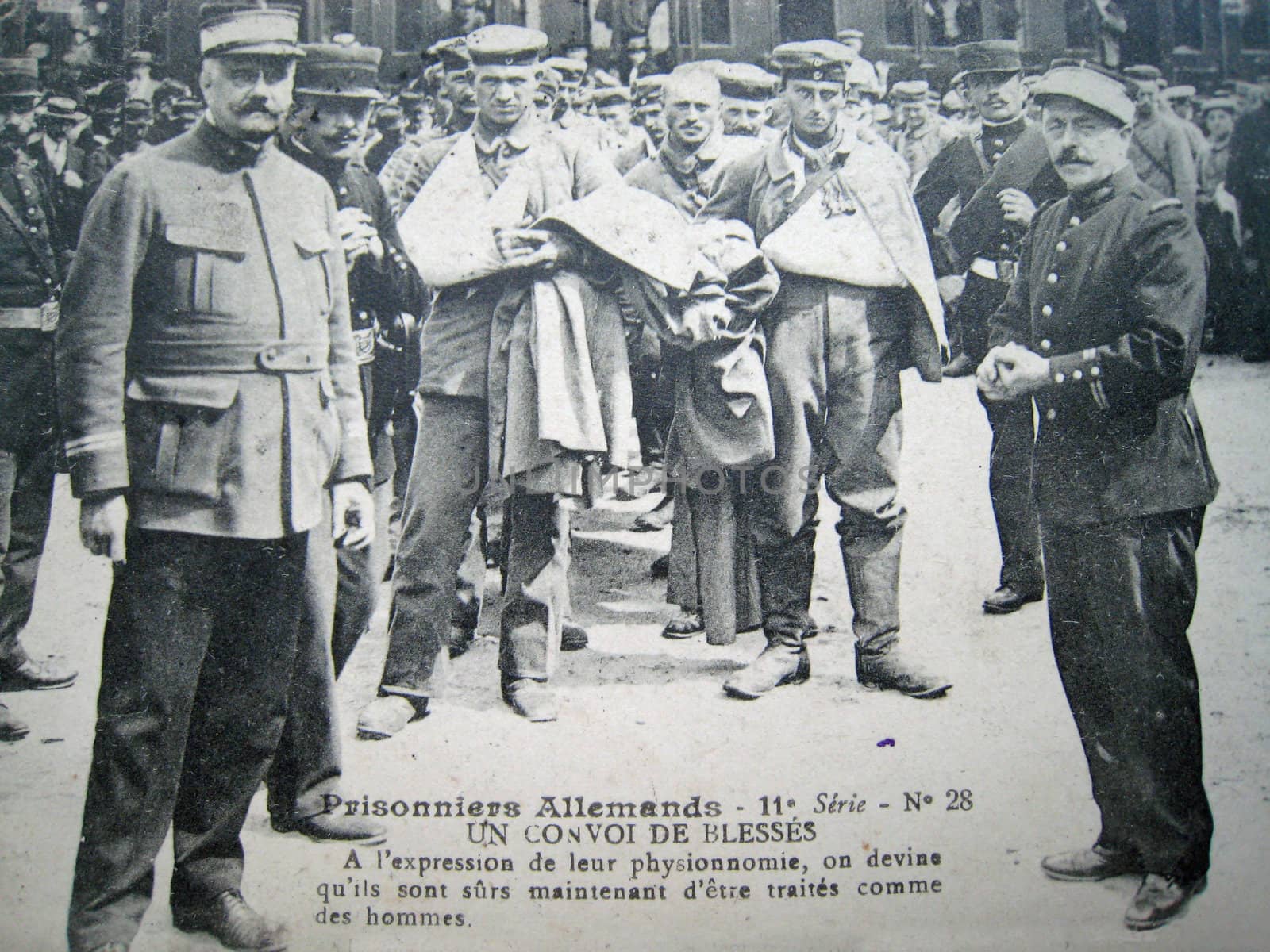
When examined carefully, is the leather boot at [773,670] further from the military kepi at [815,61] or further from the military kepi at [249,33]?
the military kepi at [249,33]

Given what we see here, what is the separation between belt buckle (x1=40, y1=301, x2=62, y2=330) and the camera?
A: 262cm

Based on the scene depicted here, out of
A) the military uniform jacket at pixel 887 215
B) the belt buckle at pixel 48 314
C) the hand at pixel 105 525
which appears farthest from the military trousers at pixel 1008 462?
the belt buckle at pixel 48 314

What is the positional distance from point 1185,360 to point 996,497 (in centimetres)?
53

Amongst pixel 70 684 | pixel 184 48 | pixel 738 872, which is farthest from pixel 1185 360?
pixel 70 684

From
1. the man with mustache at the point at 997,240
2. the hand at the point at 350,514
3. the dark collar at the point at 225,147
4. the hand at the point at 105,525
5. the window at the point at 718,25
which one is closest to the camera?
the hand at the point at 105,525

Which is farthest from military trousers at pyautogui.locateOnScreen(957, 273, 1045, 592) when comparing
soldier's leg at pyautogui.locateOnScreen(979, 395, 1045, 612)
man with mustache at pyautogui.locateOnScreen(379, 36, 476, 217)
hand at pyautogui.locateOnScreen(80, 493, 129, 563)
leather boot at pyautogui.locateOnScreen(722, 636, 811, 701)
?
hand at pyautogui.locateOnScreen(80, 493, 129, 563)

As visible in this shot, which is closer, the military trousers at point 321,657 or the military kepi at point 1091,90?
the military trousers at point 321,657

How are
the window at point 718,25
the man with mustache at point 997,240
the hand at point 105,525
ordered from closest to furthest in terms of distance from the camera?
the hand at point 105,525 → the man with mustache at point 997,240 → the window at point 718,25

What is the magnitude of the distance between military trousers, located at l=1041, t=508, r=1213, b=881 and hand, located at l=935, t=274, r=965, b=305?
0.60 m

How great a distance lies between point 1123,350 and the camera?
2447 mm

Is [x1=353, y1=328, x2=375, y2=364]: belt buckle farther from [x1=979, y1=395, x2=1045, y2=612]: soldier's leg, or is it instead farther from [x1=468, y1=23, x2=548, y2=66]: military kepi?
[x1=979, y1=395, x2=1045, y2=612]: soldier's leg

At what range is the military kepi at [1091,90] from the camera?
2570mm

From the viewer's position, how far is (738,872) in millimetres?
2539

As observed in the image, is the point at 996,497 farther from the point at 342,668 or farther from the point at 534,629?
the point at 342,668
